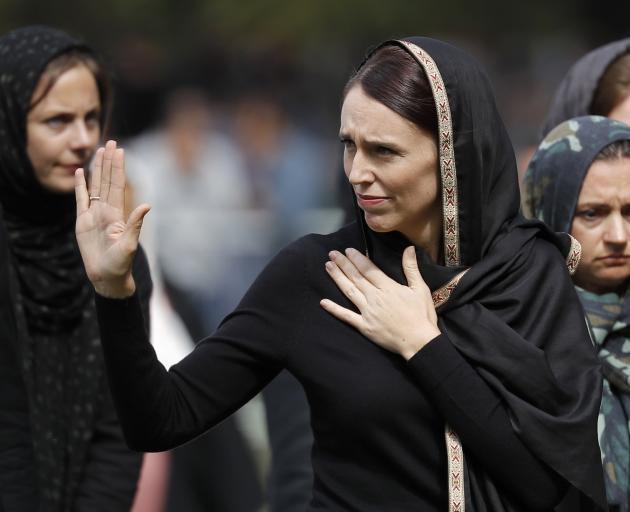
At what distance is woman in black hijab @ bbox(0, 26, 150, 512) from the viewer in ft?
13.4

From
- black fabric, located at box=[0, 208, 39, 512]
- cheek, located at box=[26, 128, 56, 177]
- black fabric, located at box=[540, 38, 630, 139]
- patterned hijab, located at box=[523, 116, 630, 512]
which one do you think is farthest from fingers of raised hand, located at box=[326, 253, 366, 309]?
black fabric, located at box=[540, 38, 630, 139]

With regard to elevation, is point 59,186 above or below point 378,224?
below

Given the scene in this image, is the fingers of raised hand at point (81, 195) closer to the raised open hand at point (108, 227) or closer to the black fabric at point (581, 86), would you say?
the raised open hand at point (108, 227)

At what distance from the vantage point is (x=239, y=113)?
1231 centimetres

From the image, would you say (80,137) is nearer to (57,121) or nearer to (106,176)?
(57,121)

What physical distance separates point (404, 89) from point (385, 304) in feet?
1.52

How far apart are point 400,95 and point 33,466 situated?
161 centimetres

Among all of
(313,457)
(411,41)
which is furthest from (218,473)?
(411,41)

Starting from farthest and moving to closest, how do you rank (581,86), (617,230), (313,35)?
(313,35) → (581,86) → (617,230)

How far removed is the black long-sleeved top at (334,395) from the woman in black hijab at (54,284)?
3.09 feet

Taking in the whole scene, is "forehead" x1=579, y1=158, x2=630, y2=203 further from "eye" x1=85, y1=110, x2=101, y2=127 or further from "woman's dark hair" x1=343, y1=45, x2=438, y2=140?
"eye" x1=85, y1=110, x2=101, y2=127

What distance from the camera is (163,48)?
1794 cm

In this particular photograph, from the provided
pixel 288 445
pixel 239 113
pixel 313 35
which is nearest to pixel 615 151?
pixel 288 445

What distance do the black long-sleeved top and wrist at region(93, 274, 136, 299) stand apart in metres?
0.02
